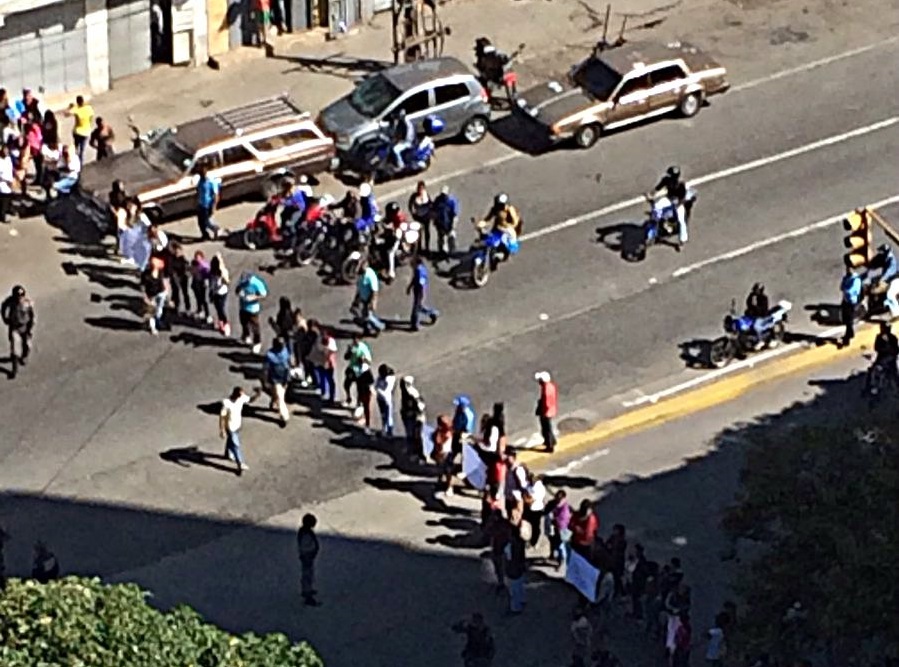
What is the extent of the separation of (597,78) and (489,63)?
2283mm

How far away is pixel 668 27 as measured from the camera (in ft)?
171

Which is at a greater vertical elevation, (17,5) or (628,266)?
(17,5)

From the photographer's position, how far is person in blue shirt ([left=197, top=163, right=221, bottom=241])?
43650 millimetres

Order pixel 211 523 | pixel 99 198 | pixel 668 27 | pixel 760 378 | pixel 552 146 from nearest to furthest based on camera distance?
1. pixel 211 523
2. pixel 760 378
3. pixel 99 198
4. pixel 552 146
5. pixel 668 27

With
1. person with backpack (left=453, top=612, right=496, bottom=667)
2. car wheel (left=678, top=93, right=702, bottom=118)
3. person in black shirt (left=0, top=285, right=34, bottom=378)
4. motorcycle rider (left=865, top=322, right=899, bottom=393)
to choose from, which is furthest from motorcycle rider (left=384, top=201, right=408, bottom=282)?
person with backpack (left=453, top=612, right=496, bottom=667)

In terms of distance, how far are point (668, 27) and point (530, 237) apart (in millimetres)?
9254

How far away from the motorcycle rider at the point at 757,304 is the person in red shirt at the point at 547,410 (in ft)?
12.6

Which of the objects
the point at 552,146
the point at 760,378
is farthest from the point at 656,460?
the point at 552,146

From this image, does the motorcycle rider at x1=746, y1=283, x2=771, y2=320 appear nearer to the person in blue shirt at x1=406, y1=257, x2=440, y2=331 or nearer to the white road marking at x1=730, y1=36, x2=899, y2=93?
Answer: the person in blue shirt at x1=406, y1=257, x2=440, y2=331

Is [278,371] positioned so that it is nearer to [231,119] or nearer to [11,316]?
[11,316]

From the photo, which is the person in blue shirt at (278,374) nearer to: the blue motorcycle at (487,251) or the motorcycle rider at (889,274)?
the blue motorcycle at (487,251)

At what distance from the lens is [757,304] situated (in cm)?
4109

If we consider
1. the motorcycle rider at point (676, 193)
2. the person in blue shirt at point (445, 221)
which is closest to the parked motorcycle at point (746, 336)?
the motorcycle rider at point (676, 193)

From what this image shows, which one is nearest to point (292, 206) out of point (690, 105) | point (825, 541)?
point (690, 105)
